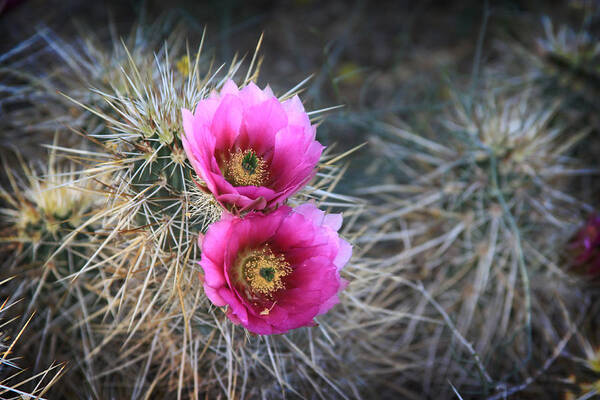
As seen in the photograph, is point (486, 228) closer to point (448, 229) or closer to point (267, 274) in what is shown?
point (448, 229)

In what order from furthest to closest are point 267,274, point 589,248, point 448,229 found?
1. point 448,229
2. point 589,248
3. point 267,274

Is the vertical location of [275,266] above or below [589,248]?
above

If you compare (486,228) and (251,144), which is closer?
(251,144)

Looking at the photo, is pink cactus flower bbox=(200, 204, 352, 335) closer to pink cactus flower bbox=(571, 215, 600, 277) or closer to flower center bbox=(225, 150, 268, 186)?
flower center bbox=(225, 150, 268, 186)

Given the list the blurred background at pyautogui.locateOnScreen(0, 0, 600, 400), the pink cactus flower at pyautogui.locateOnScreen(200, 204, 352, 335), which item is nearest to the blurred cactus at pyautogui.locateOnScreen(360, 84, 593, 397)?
the blurred background at pyautogui.locateOnScreen(0, 0, 600, 400)

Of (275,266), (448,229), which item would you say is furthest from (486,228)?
(275,266)

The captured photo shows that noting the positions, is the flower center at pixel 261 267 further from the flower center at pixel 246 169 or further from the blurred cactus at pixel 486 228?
the blurred cactus at pixel 486 228

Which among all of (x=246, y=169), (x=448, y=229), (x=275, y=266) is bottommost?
(x=448, y=229)

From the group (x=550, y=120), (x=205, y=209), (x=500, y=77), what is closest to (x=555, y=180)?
(x=550, y=120)
